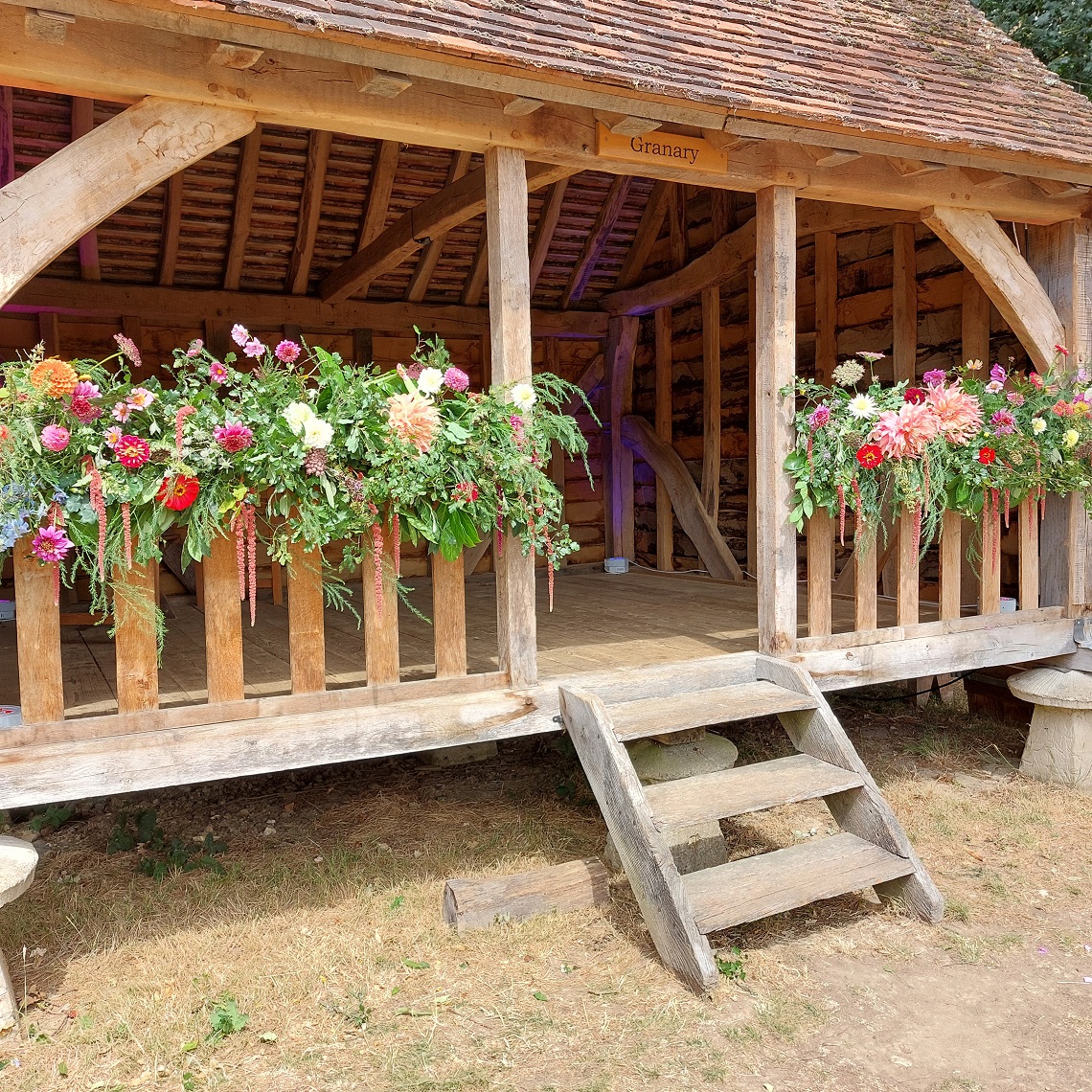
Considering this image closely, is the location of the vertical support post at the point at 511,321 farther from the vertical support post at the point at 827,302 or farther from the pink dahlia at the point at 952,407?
the vertical support post at the point at 827,302

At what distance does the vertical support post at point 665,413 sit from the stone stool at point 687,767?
4.08 m

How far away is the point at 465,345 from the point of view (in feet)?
28.3

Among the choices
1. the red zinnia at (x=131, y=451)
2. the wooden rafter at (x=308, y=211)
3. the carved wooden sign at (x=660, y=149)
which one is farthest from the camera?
the wooden rafter at (x=308, y=211)

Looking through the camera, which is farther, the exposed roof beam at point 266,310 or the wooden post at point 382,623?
the exposed roof beam at point 266,310

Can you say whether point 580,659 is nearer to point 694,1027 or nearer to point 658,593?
point 694,1027

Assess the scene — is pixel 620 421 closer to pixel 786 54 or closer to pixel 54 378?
pixel 786 54

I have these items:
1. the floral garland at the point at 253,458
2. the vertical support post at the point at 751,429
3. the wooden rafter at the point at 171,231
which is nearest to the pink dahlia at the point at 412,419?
the floral garland at the point at 253,458

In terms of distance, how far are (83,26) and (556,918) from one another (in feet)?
11.3

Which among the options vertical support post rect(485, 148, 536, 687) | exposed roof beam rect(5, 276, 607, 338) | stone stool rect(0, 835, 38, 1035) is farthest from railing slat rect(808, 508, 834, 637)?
exposed roof beam rect(5, 276, 607, 338)

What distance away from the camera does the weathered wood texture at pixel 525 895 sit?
3805mm

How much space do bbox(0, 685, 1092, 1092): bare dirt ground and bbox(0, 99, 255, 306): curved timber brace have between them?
7.60ft

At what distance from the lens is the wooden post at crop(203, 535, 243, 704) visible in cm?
336

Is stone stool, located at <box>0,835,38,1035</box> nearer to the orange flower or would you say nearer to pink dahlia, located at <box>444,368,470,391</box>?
the orange flower

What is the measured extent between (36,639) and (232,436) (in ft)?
2.84
